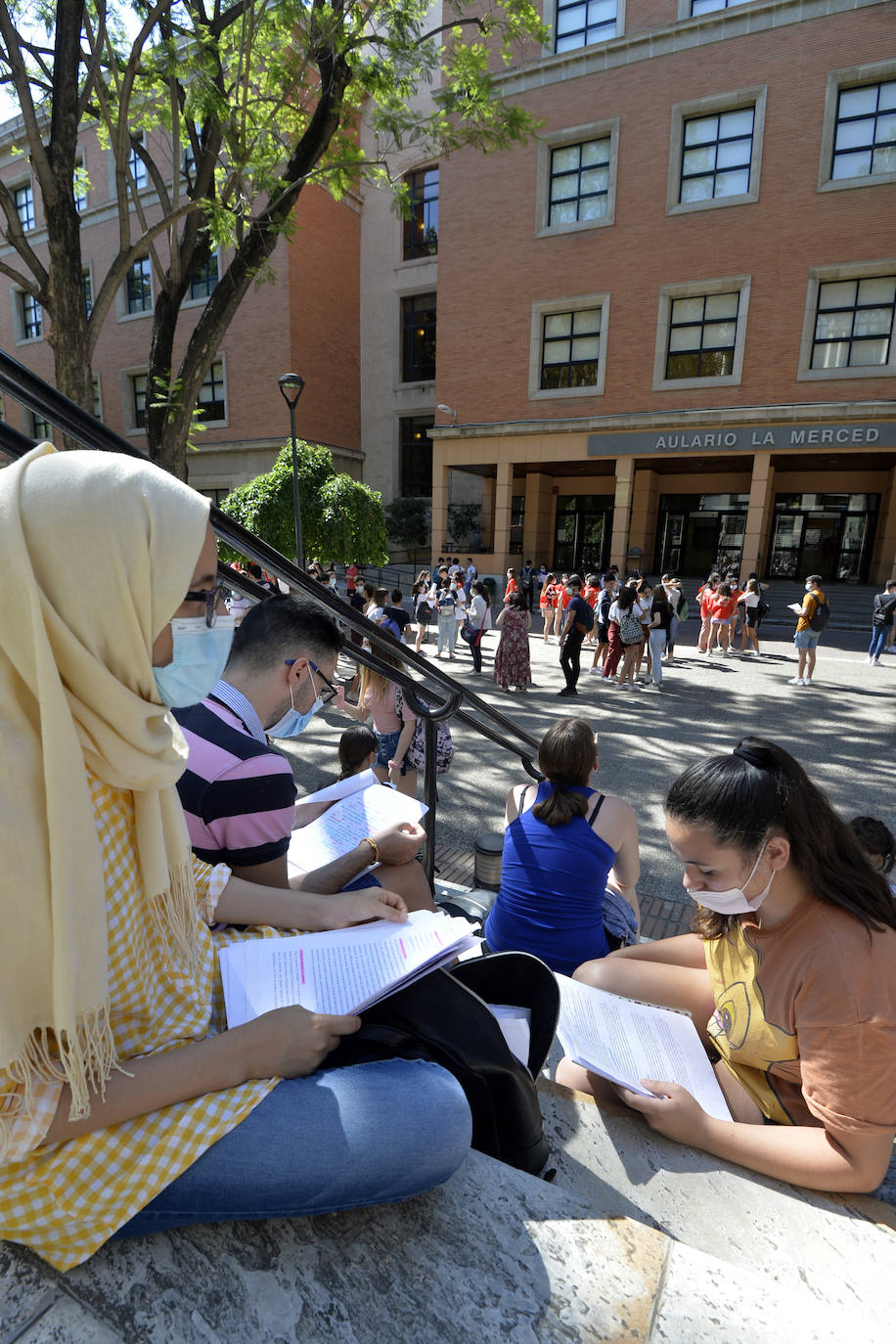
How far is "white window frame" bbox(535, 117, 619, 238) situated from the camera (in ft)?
63.0

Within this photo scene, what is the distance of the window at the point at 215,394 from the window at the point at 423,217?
9411 mm

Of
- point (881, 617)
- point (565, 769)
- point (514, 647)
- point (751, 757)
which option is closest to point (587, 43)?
point (881, 617)

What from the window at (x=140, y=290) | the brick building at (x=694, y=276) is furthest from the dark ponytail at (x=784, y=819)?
the window at (x=140, y=290)

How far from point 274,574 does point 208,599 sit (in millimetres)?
715

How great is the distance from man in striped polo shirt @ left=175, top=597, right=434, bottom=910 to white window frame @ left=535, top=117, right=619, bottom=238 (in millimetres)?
21852

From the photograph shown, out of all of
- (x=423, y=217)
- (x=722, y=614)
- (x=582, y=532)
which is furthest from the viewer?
(x=423, y=217)

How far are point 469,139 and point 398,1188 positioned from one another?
8757mm

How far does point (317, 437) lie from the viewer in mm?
28734

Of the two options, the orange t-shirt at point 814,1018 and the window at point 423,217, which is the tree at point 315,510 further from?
the window at point 423,217

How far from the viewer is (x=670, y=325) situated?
19.7m

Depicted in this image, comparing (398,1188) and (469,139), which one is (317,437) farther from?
(398,1188)

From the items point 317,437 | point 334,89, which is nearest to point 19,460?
point 334,89

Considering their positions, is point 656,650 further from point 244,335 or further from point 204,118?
point 244,335

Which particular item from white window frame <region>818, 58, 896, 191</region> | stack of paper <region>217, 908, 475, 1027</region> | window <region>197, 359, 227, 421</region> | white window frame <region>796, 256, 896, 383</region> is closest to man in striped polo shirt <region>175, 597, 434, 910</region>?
stack of paper <region>217, 908, 475, 1027</region>
